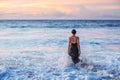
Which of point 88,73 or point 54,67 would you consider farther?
point 54,67

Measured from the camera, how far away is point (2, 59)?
14.2 metres

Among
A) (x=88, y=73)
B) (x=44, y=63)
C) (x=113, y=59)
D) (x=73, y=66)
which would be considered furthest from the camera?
(x=113, y=59)

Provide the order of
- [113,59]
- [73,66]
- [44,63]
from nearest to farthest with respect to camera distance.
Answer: [73,66], [44,63], [113,59]

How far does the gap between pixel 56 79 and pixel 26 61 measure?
12.7 ft

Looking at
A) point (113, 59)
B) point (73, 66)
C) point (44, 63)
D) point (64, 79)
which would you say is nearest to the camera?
point (64, 79)

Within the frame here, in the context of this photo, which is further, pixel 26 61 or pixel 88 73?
pixel 26 61

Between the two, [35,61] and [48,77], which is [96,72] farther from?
[35,61]

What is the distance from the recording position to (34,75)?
1057 centimetres

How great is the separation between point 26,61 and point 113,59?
4.43 m

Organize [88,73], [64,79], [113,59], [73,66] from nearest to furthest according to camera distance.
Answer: [64,79]
[88,73]
[73,66]
[113,59]

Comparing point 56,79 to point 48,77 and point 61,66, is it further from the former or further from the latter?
point 61,66

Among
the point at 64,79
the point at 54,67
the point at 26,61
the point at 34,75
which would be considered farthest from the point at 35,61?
the point at 64,79

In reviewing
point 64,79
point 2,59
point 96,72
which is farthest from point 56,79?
point 2,59

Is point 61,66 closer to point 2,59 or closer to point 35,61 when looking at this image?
point 35,61
